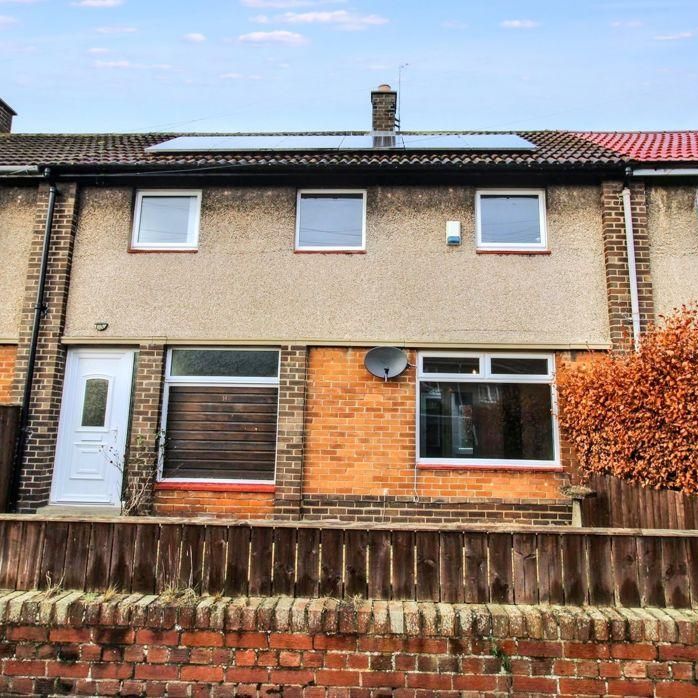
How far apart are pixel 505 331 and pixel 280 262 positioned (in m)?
3.27

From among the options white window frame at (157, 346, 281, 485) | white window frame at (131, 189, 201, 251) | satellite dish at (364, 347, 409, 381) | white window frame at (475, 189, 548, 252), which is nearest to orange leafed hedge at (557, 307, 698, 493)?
white window frame at (475, 189, 548, 252)

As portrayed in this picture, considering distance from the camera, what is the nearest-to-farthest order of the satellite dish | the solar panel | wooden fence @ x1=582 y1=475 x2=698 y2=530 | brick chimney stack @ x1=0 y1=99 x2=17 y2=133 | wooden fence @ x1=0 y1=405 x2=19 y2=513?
wooden fence @ x1=582 y1=475 x2=698 y2=530, wooden fence @ x1=0 y1=405 x2=19 y2=513, the satellite dish, the solar panel, brick chimney stack @ x1=0 y1=99 x2=17 y2=133

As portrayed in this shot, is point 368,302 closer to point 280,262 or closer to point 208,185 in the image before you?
point 280,262

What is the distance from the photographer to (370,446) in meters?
7.12

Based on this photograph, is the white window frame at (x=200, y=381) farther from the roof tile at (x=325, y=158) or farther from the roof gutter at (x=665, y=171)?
the roof gutter at (x=665, y=171)

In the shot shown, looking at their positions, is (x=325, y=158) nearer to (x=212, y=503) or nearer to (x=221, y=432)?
(x=221, y=432)

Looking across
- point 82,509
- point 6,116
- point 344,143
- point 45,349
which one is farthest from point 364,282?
point 6,116

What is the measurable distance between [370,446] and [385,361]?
1147 mm

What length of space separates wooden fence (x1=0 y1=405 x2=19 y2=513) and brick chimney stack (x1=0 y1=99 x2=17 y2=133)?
25.7ft

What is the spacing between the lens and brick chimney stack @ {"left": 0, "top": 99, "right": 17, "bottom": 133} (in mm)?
11719

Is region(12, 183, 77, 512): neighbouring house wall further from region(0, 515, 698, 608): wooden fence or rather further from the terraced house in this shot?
region(0, 515, 698, 608): wooden fence

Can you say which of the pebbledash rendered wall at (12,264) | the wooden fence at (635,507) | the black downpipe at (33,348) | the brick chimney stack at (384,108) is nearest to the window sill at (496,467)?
the wooden fence at (635,507)

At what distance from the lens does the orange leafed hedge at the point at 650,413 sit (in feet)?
17.4

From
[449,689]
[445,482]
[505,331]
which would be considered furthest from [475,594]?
[505,331]
